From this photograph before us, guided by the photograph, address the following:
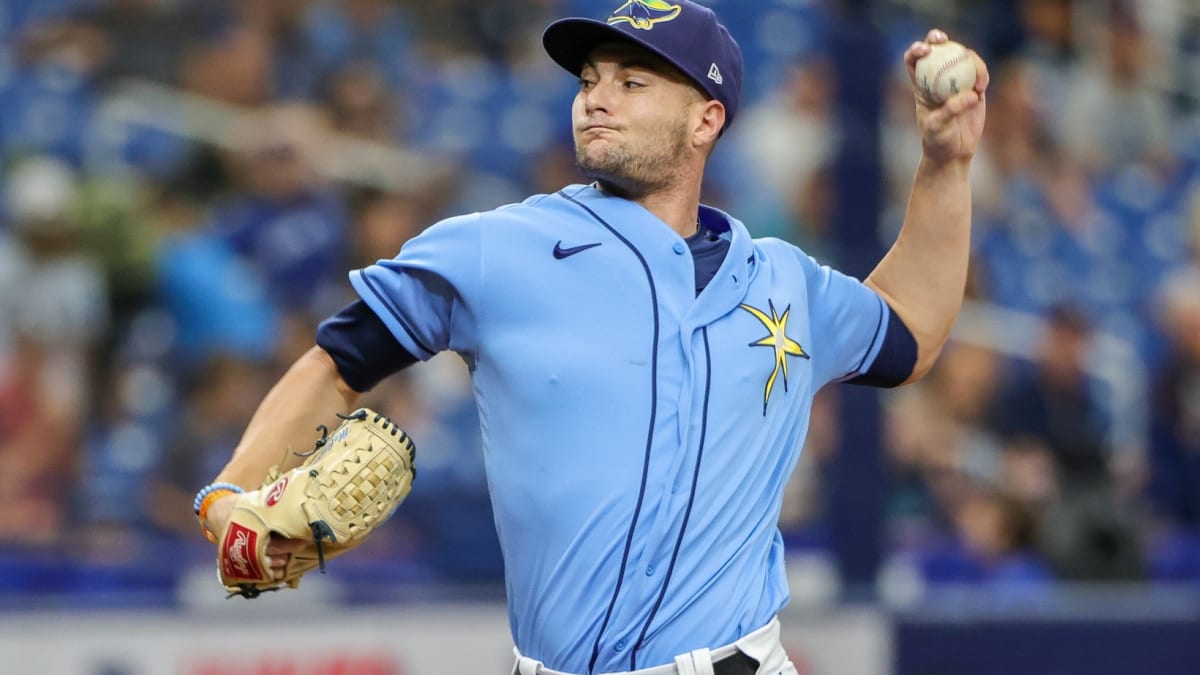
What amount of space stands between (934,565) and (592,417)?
12.4 ft

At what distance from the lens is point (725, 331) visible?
10.2ft

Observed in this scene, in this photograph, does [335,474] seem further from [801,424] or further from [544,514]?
[801,424]

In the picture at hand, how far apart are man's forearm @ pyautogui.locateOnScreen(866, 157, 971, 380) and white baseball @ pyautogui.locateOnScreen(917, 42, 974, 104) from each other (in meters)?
0.19

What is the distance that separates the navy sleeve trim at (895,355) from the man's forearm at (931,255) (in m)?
0.02

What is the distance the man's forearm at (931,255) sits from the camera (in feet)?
11.6

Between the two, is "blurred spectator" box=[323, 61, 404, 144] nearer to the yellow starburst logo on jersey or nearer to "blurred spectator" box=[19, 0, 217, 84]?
"blurred spectator" box=[19, 0, 217, 84]

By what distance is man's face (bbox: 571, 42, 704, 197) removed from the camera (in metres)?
3.15

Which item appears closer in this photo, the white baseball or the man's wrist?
the man's wrist

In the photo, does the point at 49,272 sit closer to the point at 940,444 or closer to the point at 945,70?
the point at 940,444

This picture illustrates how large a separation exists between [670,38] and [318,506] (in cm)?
103

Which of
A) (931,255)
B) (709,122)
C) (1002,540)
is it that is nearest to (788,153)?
(1002,540)

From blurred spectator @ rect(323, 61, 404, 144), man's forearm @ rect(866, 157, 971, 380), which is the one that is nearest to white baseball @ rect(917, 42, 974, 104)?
man's forearm @ rect(866, 157, 971, 380)

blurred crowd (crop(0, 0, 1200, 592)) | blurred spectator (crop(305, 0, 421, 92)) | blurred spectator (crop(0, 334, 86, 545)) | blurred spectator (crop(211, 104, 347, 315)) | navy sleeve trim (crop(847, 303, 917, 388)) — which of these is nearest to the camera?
navy sleeve trim (crop(847, 303, 917, 388))

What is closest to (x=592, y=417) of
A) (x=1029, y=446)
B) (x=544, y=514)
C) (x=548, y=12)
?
(x=544, y=514)
